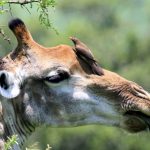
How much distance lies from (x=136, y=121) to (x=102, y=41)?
71868 millimetres

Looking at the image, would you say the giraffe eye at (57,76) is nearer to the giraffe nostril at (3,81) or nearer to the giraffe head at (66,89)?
the giraffe head at (66,89)

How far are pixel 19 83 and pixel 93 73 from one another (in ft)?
2.66

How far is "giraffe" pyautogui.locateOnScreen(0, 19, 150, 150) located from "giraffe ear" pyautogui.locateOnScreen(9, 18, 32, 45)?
0.55ft

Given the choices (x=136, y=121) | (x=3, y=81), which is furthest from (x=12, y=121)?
(x=136, y=121)

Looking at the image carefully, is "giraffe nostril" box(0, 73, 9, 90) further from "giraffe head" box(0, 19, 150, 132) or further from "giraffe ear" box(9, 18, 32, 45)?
"giraffe ear" box(9, 18, 32, 45)

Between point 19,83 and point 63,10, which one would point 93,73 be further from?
point 63,10

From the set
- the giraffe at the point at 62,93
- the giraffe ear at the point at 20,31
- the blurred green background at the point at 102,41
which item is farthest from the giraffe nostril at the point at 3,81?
the blurred green background at the point at 102,41

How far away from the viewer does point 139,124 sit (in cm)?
979

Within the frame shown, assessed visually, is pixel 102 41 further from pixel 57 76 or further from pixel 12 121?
pixel 12 121

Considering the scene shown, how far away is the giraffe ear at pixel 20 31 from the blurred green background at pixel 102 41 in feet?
68.1

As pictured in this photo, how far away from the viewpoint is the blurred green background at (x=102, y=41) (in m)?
55.7

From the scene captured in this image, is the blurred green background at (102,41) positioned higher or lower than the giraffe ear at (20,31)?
lower

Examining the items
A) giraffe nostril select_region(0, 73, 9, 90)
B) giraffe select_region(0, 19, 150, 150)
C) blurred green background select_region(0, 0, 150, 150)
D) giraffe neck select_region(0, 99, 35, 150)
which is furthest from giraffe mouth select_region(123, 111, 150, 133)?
blurred green background select_region(0, 0, 150, 150)

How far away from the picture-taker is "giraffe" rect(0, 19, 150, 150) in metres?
9.85
